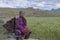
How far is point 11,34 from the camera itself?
5402 millimetres

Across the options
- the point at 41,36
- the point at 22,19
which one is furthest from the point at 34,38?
the point at 22,19

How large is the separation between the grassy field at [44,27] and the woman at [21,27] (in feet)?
0.30

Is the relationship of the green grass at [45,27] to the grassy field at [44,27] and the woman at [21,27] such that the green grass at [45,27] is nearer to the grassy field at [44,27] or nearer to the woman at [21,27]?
the grassy field at [44,27]

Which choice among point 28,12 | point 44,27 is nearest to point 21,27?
point 28,12

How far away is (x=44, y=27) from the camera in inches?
211

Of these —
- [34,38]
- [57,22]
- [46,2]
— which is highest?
[46,2]

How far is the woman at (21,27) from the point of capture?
5277mm

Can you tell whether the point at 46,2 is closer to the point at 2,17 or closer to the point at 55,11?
the point at 55,11

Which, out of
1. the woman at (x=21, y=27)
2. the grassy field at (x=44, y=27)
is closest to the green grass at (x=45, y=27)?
the grassy field at (x=44, y=27)

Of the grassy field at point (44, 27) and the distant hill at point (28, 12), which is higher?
the distant hill at point (28, 12)

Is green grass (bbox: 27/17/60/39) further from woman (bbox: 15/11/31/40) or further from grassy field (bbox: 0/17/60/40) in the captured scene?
woman (bbox: 15/11/31/40)

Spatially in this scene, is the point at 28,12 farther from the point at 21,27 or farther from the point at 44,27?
the point at 44,27

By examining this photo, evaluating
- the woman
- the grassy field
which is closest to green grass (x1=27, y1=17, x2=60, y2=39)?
the grassy field

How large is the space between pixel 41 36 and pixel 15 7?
0.83 m
